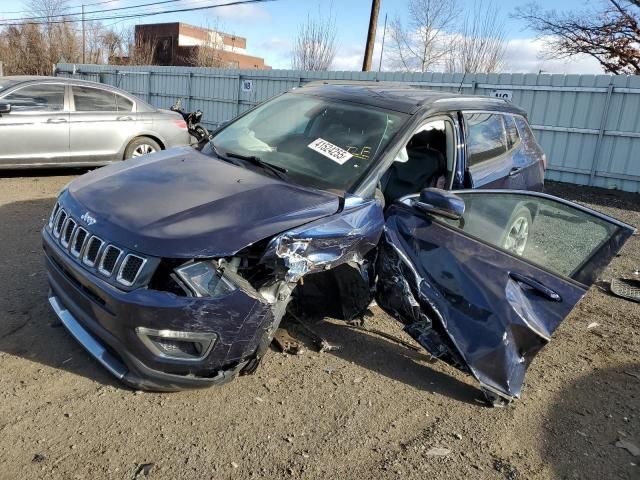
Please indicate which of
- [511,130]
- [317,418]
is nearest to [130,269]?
[317,418]

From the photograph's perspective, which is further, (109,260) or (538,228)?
(538,228)

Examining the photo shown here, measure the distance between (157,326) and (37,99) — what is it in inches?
264

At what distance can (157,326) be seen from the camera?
262 cm

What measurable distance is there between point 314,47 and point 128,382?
3004cm

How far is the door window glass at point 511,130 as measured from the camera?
501 centimetres

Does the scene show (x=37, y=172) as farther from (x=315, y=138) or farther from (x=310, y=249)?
(x=310, y=249)

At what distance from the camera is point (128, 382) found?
278 cm

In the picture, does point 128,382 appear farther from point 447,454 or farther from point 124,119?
point 124,119

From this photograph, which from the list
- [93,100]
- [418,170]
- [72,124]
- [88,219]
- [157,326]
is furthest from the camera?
[93,100]

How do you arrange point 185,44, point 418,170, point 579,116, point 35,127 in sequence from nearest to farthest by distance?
point 418,170, point 35,127, point 579,116, point 185,44

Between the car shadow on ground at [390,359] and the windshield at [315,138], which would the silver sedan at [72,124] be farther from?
the car shadow on ground at [390,359]

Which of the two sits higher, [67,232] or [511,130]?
[511,130]

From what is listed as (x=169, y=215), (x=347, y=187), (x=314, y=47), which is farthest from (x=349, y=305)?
(x=314, y=47)

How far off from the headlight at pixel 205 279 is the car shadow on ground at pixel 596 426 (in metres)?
1.93
